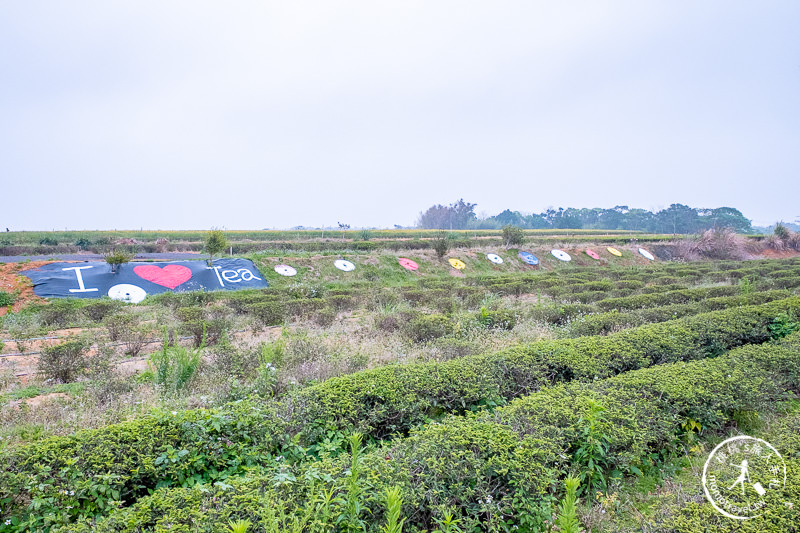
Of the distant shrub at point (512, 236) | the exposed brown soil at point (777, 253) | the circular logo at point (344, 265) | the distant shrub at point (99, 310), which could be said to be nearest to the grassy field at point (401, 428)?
the distant shrub at point (99, 310)

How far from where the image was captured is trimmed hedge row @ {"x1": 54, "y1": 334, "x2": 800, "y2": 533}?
2.36m

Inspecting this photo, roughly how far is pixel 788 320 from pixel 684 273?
13.8 metres

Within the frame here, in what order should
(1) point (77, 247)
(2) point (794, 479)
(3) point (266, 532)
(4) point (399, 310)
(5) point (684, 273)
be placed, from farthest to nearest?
(1) point (77, 247)
(5) point (684, 273)
(4) point (399, 310)
(2) point (794, 479)
(3) point (266, 532)

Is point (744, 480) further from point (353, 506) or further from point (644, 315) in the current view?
point (644, 315)

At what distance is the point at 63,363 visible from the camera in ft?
20.5

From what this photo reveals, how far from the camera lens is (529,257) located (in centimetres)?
2806

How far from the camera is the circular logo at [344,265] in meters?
21.0

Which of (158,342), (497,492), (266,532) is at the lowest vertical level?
(158,342)

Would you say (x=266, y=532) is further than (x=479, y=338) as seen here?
No

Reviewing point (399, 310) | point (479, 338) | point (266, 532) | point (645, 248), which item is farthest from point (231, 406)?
point (645, 248)

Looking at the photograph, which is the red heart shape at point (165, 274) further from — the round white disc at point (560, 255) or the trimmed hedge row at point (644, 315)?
the round white disc at point (560, 255)

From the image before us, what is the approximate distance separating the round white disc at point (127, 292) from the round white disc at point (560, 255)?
2549cm

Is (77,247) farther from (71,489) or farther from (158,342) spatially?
(71,489)

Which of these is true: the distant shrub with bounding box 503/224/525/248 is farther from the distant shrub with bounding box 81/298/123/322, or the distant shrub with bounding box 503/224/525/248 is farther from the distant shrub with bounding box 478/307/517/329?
the distant shrub with bounding box 81/298/123/322
